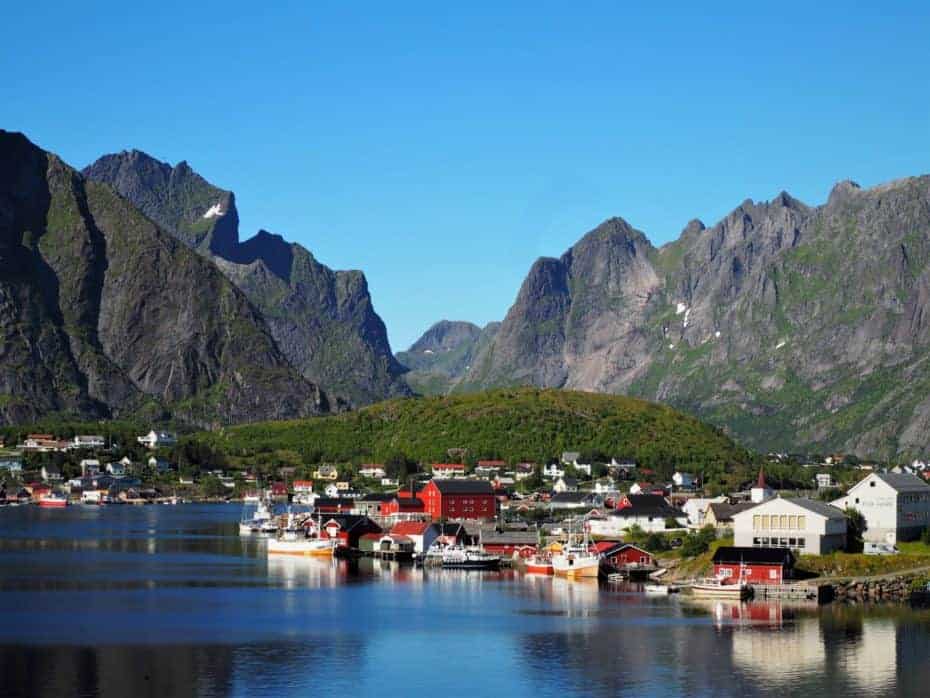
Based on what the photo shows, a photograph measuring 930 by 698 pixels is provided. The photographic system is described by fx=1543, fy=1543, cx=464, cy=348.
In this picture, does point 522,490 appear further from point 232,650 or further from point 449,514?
point 232,650

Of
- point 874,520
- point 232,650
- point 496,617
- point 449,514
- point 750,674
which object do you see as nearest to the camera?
point 750,674

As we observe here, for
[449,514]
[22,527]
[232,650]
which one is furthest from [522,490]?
[232,650]

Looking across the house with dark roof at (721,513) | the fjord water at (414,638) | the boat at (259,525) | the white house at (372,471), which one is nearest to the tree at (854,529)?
the fjord water at (414,638)

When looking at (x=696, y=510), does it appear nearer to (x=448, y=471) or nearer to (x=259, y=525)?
(x=259, y=525)

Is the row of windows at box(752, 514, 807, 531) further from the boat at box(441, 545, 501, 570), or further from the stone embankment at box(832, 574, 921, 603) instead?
the boat at box(441, 545, 501, 570)

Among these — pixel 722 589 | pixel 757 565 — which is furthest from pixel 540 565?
pixel 757 565

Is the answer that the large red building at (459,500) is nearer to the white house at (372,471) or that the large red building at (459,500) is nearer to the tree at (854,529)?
the tree at (854,529)
